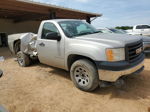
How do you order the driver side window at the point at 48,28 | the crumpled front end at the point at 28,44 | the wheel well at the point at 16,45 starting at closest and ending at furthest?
the driver side window at the point at 48,28
the crumpled front end at the point at 28,44
the wheel well at the point at 16,45

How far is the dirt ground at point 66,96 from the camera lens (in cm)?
286

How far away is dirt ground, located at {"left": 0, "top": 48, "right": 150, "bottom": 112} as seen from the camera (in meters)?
2.86

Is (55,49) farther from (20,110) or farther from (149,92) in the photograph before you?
(149,92)

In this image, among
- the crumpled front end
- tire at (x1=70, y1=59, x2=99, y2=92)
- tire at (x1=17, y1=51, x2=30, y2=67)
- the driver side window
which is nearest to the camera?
tire at (x1=70, y1=59, x2=99, y2=92)

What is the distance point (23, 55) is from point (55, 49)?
2.31 meters

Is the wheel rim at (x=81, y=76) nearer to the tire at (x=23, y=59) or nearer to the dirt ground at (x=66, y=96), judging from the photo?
the dirt ground at (x=66, y=96)

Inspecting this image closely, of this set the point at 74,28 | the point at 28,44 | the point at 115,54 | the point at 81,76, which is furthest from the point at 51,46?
the point at 115,54

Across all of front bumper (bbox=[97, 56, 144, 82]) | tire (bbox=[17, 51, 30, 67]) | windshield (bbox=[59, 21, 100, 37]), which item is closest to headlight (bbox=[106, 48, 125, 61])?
front bumper (bbox=[97, 56, 144, 82])

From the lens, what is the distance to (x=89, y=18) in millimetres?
16438

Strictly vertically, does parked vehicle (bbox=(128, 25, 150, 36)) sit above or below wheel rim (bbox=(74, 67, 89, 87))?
above

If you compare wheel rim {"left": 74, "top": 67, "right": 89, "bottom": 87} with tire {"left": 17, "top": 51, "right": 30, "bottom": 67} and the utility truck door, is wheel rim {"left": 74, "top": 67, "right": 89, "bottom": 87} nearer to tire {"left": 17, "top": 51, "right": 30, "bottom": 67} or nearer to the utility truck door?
the utility truck door

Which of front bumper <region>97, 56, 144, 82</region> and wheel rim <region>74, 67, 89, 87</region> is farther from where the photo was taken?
wheel rim <region>74, 67, 89, 87</region>

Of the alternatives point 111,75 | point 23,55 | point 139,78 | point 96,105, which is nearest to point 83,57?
point 111,75

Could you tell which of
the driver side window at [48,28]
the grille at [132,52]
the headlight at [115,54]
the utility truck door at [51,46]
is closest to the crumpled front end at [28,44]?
the utility truck door at [51,46]
